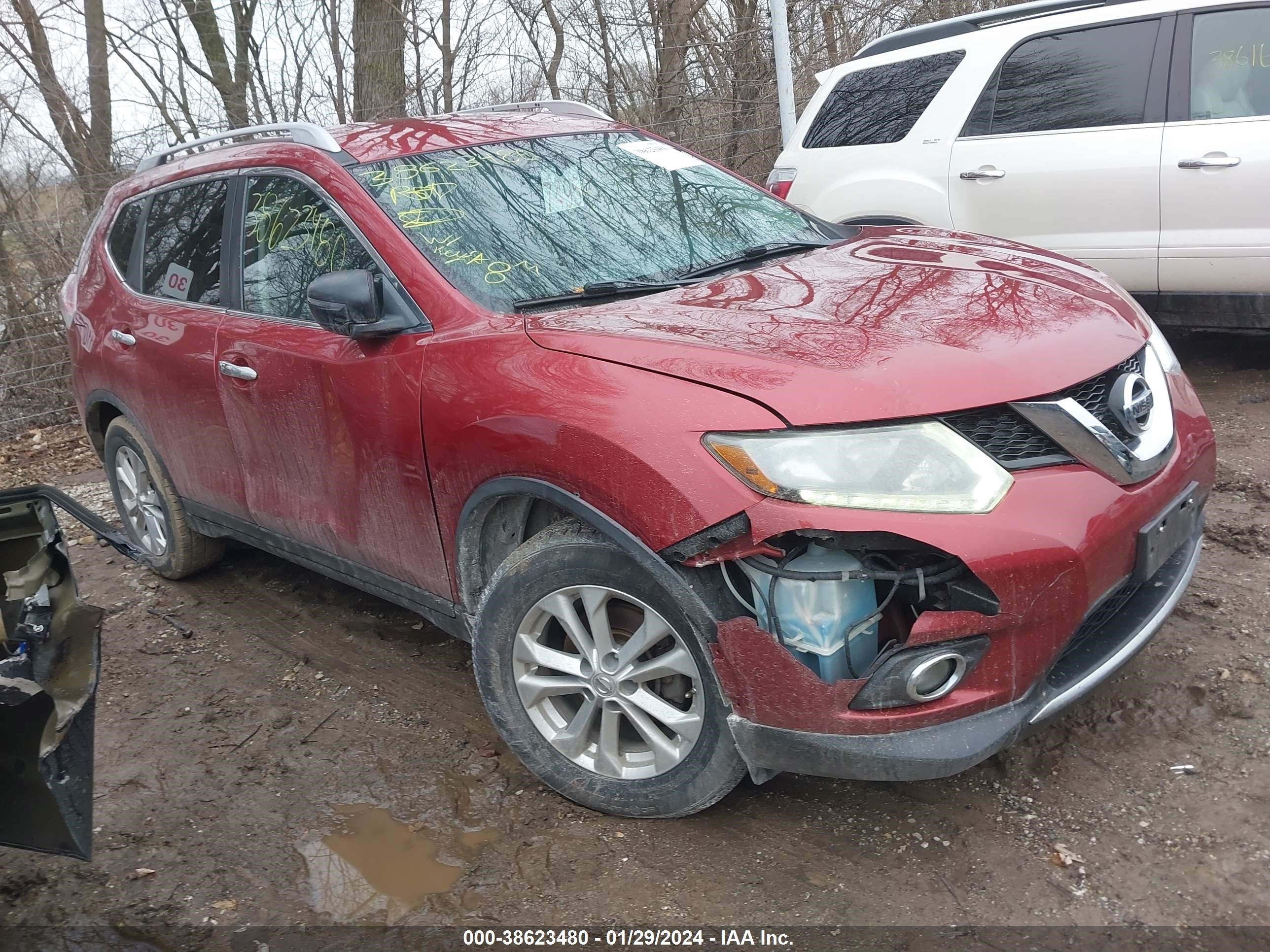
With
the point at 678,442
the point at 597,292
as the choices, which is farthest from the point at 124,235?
the point at 678,442

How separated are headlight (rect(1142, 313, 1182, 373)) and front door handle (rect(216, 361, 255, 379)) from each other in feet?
9.22

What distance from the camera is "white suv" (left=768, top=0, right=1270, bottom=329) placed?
516cm

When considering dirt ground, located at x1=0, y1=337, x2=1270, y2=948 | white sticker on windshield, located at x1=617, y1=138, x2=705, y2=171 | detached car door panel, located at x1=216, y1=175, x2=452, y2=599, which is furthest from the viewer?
white sticker on windshield, located at x1=617, y1=138, x2=705, y2=171

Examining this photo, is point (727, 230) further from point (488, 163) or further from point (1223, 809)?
point (1223, 809)

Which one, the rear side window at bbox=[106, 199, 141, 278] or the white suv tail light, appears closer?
the rear side window at bbox=[106, 199, 141, 278]

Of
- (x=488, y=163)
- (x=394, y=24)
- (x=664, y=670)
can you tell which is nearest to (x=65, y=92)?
(x=394, y=24)

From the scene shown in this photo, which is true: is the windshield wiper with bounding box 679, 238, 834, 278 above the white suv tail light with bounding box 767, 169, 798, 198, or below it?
below

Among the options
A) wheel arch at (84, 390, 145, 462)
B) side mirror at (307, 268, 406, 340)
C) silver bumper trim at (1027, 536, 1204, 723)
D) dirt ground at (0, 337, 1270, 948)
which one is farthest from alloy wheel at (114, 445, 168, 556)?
silver bumper trim at (1027, 536, 1204, 723)

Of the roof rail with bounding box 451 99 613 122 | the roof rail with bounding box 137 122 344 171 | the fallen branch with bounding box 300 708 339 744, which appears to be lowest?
the fallen branch with bounding box 300 708 339 744

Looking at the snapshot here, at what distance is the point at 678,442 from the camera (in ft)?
7.92

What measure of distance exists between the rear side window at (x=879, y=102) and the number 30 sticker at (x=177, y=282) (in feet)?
12.8

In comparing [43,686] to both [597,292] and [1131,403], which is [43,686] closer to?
[597,292]

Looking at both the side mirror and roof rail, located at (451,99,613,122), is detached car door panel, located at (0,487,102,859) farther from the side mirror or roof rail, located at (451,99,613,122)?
roof rail, located at (451,99,613,122)

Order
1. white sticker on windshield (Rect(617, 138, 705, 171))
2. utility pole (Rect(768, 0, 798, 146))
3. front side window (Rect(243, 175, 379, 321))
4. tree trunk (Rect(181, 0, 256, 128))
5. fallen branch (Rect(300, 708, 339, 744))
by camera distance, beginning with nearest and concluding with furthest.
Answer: front side window (Rect(243, 175, 379, 321)) → fallen branch (Rect(300, 708, 339, 744)) → white sticker on windshield (Rect(617, 138, 705, 171)) → utility pole (Rect(768, 0, 798, 146)) → tree trunk (Rect(181, 0, 256, 128))
